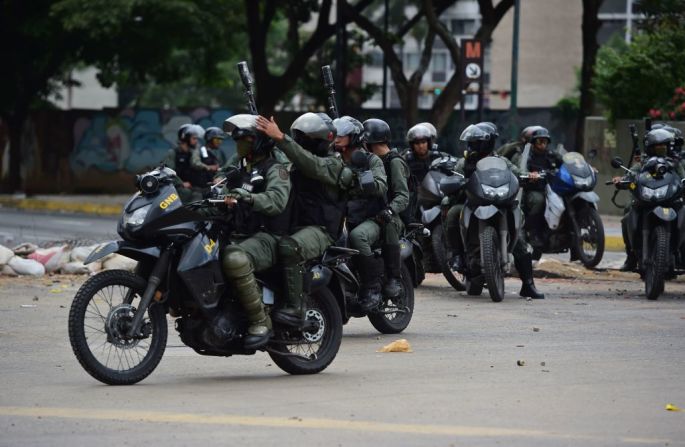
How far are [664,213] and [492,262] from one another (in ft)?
5.55

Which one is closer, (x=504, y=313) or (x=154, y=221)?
(x=154, y=221)

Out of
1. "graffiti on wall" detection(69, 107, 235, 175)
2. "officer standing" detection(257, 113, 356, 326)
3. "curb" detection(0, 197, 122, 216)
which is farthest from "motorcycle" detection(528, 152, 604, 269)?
"graffiti on wall" detection(69, 107, 235, 175)

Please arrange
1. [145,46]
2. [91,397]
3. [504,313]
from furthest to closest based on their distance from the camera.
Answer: [145,46] → [504,313] → [91,397]

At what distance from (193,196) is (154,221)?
11.5 m

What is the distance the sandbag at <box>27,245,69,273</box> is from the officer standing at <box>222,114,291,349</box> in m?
7.06

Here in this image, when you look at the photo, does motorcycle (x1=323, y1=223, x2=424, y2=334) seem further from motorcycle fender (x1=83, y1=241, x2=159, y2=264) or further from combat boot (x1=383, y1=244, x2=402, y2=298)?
motorcycle fender (x1=83, y1=241, x2=159, y2=264)

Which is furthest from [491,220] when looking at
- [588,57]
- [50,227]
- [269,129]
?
[588,57]

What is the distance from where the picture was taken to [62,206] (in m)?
33.5


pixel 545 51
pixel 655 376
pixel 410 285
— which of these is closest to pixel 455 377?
pixel 655 376

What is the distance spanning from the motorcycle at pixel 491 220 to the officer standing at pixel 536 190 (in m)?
2.75

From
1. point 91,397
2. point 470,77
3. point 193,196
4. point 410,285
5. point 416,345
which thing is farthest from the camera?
point 470,77

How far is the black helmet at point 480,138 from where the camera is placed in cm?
1418

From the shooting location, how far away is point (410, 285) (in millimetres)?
11656

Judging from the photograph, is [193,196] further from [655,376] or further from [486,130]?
[655,376]
